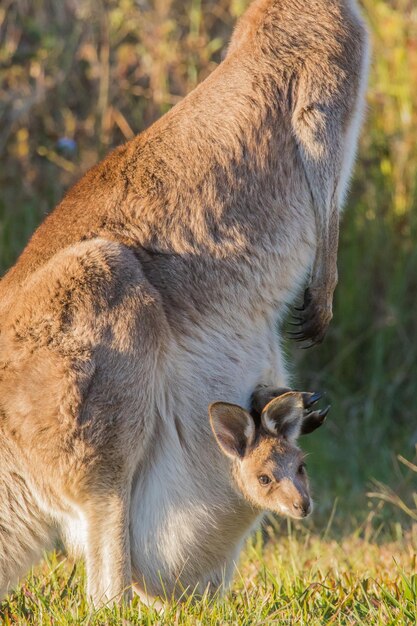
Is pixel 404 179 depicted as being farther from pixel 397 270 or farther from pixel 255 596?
pixel 255 596

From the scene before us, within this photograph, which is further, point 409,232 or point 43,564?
point 409,232

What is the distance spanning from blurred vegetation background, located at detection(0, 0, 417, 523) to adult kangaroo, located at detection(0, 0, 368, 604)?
272cm

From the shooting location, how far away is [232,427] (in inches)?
128

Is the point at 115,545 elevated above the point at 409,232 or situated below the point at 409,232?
above

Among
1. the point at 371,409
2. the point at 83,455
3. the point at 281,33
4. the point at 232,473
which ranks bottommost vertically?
the point at 371,409

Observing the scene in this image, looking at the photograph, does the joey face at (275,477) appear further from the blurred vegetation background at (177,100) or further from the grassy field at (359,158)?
the blurred vegetation background at (177,100)

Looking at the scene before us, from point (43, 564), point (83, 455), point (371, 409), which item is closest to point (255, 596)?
point (83, 455)

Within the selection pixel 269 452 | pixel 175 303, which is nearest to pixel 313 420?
pixel 269 452

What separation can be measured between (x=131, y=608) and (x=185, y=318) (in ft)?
2.97

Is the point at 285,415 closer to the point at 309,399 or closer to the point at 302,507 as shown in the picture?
the point at 309,399

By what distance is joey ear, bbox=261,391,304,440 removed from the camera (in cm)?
325

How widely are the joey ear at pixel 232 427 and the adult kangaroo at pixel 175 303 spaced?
3.9 inches

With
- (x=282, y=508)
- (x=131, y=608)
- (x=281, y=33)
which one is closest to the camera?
(x=131, y=608)

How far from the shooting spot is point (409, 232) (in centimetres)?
681
